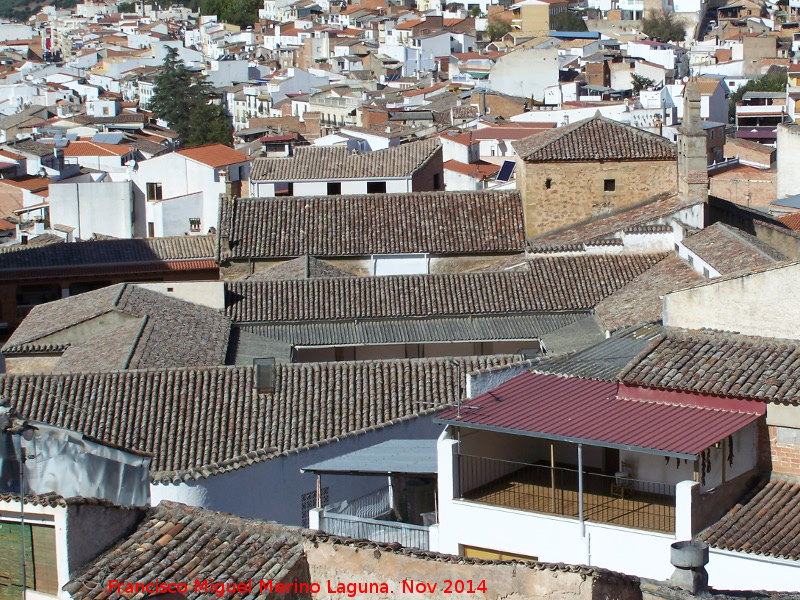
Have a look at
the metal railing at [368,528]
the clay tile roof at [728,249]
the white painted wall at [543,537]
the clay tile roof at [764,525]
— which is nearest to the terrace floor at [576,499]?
the white painted wall at [543,537]

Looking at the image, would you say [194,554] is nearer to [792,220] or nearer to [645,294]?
[645,294]

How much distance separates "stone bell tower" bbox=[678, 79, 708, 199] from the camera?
28.2 metres

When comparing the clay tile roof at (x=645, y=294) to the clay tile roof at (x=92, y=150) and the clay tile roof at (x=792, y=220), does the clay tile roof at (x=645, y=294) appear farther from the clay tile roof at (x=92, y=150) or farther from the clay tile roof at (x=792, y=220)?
the clay tile roof at (x=92, y=150)

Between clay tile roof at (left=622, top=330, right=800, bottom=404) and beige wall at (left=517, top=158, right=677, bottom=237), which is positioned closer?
clay tile roof at (left=622, top=330, right=800, bottom=404)

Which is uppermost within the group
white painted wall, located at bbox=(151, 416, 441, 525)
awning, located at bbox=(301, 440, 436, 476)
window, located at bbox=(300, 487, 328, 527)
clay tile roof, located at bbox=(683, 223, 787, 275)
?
clay tile roof, located at bbox=(683, 223, 787, 275)

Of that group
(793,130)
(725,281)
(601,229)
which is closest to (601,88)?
(793,130)

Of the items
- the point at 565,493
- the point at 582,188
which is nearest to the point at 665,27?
the point at 582,188

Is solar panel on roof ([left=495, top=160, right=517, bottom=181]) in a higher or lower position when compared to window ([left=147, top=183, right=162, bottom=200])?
higher

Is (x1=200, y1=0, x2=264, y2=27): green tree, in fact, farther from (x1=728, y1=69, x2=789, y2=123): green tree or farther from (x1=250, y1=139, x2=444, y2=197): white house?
(x1=250, y1=139, x2=444, y2=197): white house

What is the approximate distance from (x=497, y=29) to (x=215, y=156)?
6310 centimetres

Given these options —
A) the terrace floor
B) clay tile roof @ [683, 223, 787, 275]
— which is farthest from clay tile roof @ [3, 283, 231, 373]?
clay tile roof @ [683, 223, 787, 275]

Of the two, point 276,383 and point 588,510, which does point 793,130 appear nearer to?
point 276,383

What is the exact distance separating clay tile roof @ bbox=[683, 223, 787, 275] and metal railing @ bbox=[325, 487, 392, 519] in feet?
29.9

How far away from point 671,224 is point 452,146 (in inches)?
811
